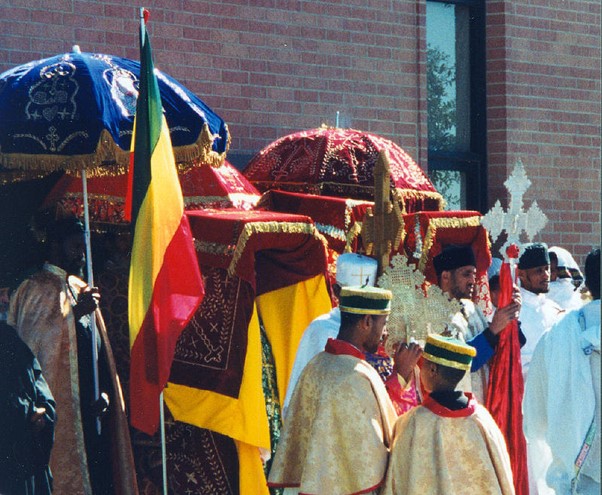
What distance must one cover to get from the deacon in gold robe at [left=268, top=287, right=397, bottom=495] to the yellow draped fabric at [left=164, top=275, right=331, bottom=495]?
1270 mm

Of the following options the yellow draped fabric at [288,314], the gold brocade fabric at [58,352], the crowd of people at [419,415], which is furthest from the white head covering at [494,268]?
the gold brocade fabric at [58,352]

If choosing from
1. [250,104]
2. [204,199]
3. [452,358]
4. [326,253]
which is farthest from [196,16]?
[452,358]

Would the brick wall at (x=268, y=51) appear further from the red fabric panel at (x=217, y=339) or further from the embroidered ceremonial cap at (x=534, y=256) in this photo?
the red fabric panel at (x=217, y=339)

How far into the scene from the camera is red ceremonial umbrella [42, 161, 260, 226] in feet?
27.6

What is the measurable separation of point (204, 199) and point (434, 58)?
145 inches

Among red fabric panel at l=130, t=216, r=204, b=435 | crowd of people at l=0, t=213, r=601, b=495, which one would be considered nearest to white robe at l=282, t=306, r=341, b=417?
crowd of people at l=0, t=213, r=601, b=495

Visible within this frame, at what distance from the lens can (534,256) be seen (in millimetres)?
9383

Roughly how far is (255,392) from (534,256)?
91.7 inches

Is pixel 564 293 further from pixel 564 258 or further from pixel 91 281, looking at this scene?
pixel 91 281

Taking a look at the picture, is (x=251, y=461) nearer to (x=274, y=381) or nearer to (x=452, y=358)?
(x=274, y=381)

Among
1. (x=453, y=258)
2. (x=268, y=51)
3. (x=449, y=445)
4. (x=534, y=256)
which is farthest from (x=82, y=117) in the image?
(x=534, y=256)

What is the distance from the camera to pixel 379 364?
6977mm

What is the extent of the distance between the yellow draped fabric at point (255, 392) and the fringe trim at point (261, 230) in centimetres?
40

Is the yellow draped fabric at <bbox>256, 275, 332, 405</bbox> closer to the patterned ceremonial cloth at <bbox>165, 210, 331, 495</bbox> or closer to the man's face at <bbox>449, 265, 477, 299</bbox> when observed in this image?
the patterned ceremonial cloth at <bbox>165, 210, 331, 495</bbox>
